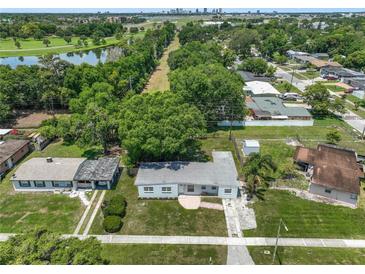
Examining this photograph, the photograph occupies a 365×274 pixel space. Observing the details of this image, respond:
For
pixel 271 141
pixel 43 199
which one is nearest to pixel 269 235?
pixel 271 141

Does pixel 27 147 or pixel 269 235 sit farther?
pixel 27 147

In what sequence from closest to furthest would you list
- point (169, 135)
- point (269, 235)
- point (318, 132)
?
point (269, 235), point (169, 135), point (318, 132)

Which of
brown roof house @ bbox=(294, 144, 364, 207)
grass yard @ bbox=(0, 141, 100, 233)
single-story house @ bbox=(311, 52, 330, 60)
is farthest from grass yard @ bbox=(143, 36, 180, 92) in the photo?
single-story house @ bbox=(311, 52, 330, 60)

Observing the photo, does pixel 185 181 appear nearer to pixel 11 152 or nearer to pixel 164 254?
pixel 164 254

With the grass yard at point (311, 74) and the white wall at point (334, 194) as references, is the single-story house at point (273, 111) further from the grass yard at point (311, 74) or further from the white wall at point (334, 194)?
the grass yard at point (311, 74)

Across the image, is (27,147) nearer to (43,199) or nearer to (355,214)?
(43,199)

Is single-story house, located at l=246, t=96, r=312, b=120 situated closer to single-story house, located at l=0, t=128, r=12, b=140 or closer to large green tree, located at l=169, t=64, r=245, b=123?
large green tree, located at l=169, t=64, r=245, b=123
